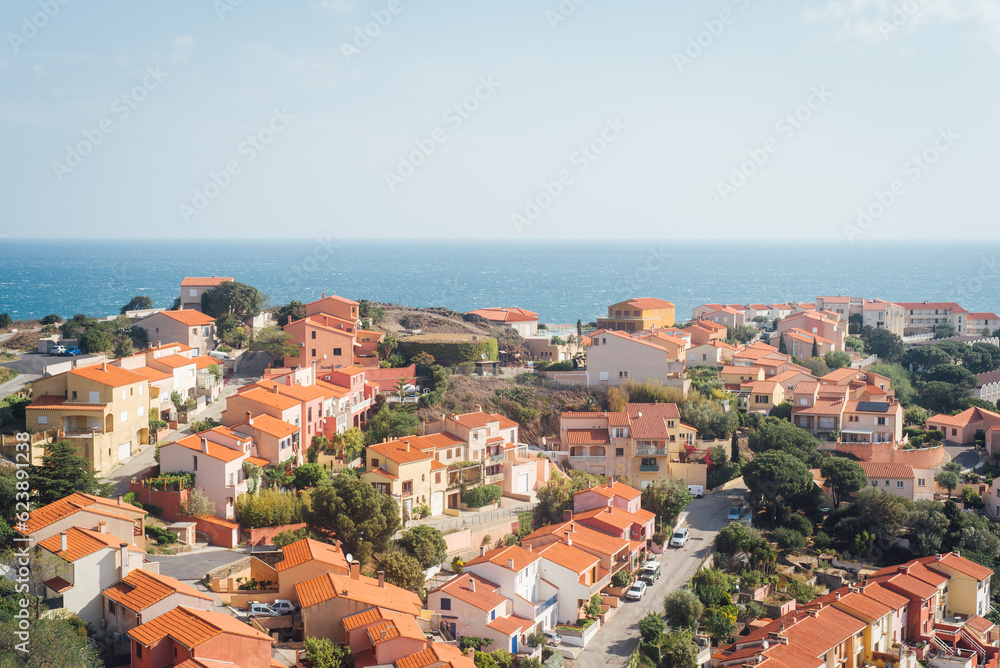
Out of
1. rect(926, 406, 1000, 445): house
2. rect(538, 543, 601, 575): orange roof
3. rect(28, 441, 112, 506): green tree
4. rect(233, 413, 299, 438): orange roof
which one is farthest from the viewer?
rect(926, 406, 1000, 445): house

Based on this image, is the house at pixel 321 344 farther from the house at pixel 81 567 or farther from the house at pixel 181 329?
the house at pixel 81 567

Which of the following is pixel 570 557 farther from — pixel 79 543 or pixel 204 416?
pixel 204 416

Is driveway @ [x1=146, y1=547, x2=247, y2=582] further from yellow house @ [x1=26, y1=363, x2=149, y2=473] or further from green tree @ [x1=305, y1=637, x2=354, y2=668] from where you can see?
yellow house @ [x1=26, y1=363, x2=149, y2=473]

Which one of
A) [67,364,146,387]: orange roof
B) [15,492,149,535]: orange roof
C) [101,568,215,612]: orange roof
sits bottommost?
[101,568,215,612]: orange roof

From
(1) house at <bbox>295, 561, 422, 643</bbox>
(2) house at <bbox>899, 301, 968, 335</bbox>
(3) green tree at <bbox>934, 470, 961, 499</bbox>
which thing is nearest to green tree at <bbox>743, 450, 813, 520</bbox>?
(3) green tree at <bbox>934, 470, 961, 499</bbox>

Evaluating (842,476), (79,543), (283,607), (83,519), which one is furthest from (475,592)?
(842,476)

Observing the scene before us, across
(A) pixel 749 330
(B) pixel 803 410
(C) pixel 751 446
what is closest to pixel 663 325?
(A) pixel 749 330

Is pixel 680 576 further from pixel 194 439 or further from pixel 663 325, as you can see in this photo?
pixel 663 325
